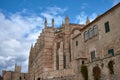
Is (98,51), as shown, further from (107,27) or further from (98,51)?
(107,27)

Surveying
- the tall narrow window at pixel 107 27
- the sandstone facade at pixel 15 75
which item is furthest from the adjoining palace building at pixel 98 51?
the sandstone facade at pixel 15 75

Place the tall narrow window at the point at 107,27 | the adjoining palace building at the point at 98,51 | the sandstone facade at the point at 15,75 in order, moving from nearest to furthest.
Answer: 1. the adjoining palace building at the point at 98,51
2. the tall narrow window at the point at 107,27
3. the sandstone facade at the point at 15,75

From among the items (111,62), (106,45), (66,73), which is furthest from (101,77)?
(66,73)

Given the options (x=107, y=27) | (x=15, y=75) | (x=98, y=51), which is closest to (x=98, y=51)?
(x=98, y=51)

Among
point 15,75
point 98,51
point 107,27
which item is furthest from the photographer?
point 15,75

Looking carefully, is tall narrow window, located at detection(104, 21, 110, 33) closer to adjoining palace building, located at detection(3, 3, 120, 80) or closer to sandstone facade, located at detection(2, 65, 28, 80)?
adjoining palace building, located at detection(3, 3, 120, 80)

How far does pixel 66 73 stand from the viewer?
31641 mm

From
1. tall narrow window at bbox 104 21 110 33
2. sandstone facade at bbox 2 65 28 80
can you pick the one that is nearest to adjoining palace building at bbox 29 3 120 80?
tall narrow window at bbox 104 21 110 33

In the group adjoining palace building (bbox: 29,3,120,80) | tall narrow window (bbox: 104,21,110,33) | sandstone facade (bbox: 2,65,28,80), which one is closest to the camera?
adjoining palace building (bbox: 29,3,120,80)

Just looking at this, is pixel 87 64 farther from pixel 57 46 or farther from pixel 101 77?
pixel 57 46

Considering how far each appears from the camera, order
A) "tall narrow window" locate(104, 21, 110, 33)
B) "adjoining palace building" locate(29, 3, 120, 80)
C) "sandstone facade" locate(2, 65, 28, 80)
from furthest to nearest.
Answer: "sandstone facade" locate(2, 65, 28, 80) < "tall narrow window" locate(104, 21, 110, 33) < "adjoining palace building" locate(29, 3, 120, 80)

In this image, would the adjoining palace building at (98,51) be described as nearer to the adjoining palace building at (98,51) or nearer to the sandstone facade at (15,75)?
the adjoining palace building at (98,51)

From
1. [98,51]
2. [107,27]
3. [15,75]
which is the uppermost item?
[107,27]

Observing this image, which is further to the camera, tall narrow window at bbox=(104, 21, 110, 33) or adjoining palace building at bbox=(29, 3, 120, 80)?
tall narrow window at bbox=(104, 21, 110, 33)
